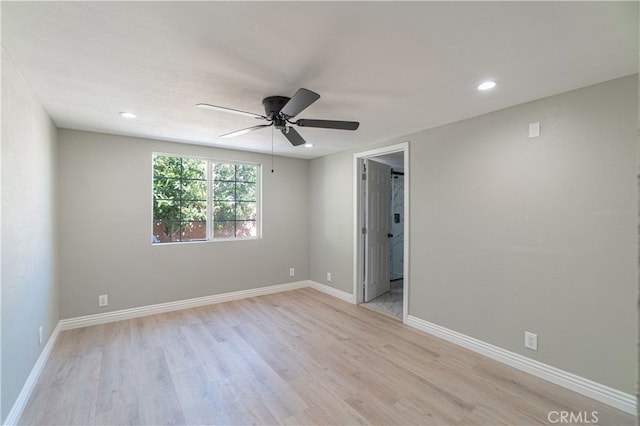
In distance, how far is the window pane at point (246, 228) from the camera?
179 inches

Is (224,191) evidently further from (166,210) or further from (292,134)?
(292,134)

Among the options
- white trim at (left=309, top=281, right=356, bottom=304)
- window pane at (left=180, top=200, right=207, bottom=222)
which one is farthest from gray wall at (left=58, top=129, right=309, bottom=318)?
white trim at (left=309, top=281, right=356, bottom=304)

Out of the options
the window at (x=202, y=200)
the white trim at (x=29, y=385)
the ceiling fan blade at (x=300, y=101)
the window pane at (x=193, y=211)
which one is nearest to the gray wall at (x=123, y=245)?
the window at (x=202, y=200)

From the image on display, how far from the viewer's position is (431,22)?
4.63 ft

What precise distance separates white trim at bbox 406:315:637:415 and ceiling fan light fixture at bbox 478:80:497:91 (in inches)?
89.5

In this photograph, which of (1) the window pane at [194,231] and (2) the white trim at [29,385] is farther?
(1) the window pane at [194,231]

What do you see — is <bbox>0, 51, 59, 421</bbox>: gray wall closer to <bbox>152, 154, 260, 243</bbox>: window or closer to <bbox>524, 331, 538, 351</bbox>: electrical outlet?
<bbox>152, 154, 260, 243</bbox>: window

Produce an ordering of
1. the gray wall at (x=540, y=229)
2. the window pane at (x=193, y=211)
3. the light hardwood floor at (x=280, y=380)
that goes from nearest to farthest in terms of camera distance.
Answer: the light hardwood floor at (x=280, y=380) → the gray wall at (x=540, y=229) → the window pane at (x=193, y=211)

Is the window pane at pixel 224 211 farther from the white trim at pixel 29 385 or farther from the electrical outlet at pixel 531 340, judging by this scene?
the electrical outlet at pixel 531 340

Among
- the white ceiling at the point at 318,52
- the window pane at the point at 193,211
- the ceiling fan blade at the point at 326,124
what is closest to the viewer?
the white ceiling at the point at 318,52

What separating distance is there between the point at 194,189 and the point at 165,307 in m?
1.67

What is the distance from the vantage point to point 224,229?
440 centimetres

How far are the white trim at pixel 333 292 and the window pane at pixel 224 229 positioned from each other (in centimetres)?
167

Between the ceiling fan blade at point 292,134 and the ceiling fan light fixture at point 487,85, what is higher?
the ceiling fan light fixture at point 487,85
